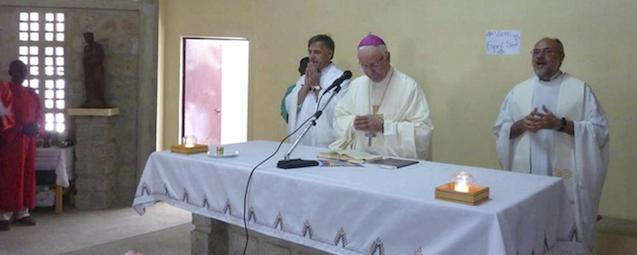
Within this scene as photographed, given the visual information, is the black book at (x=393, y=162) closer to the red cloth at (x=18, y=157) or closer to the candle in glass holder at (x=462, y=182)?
the candle in glass holder at (x=462, y=182)

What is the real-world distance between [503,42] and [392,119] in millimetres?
1346

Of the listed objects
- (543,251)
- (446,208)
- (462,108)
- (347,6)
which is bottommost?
(543,251)

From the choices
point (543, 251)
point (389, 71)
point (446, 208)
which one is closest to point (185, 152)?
point (389, 71)

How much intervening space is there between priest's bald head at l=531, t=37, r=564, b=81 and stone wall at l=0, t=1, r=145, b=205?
420cm

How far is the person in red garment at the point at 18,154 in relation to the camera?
18.5 feet

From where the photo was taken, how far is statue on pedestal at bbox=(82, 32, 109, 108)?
6.32 metres

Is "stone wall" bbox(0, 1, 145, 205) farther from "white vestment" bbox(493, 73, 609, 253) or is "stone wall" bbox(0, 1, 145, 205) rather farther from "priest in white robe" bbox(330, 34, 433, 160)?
"white vestment" bbox(493, 73, 609, 253)

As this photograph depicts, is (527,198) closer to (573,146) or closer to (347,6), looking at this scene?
(573,146)

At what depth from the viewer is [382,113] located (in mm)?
4004

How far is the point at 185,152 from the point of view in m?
3.67

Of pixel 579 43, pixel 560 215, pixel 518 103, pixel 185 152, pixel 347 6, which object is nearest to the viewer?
pixel 560 215

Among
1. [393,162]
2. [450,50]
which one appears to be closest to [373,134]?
[393,162]

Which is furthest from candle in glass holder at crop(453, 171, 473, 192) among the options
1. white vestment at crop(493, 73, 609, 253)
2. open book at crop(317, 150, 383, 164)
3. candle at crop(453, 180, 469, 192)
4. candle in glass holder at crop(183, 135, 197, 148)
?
candle in glass holder at crop(183, 135, 197, 148)

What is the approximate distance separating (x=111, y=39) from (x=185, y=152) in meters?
3.39
